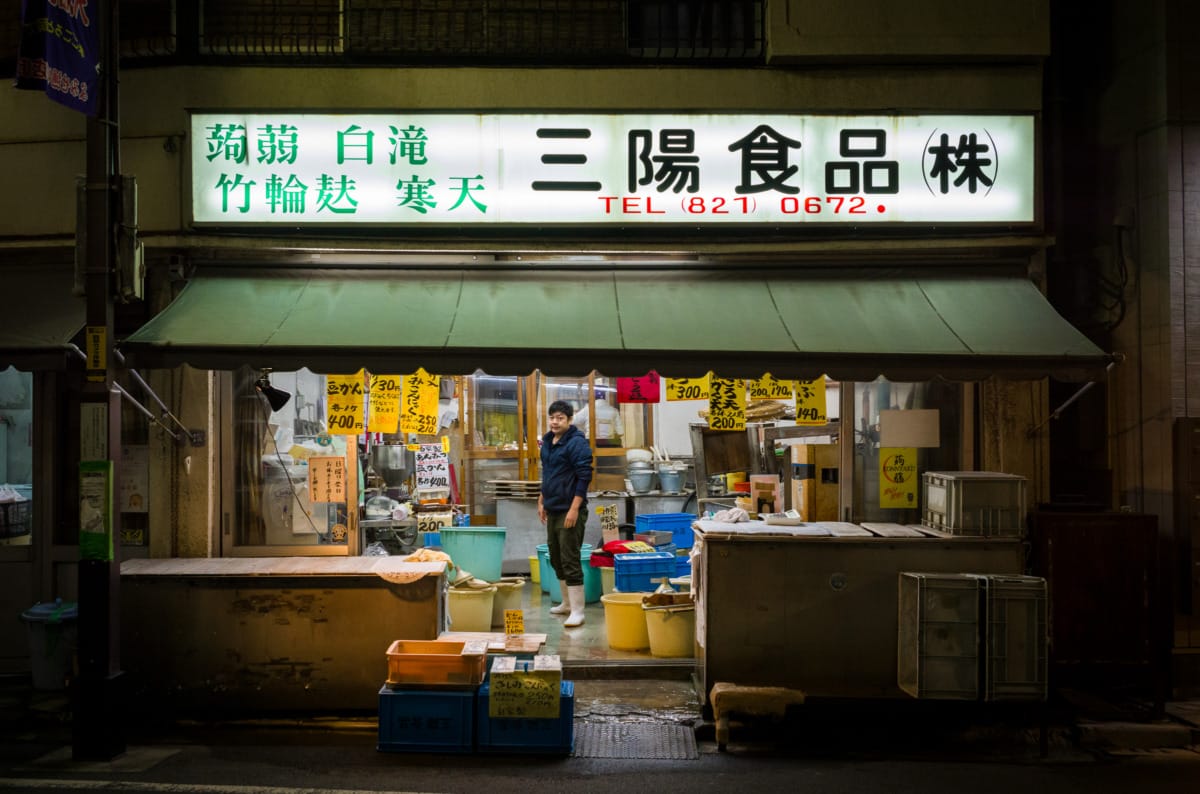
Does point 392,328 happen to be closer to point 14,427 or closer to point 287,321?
point 287,321

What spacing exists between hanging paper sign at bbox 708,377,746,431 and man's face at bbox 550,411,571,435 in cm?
197

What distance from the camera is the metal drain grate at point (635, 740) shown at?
671 centimetres

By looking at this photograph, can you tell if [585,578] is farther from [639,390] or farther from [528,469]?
[528,469]

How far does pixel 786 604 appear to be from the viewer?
24.3ft

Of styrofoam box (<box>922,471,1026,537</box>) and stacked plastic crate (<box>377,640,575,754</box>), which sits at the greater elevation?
styrofoam box (<box>922,471,1026,537</box>)

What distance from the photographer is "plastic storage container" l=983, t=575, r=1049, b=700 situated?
6.75 metres

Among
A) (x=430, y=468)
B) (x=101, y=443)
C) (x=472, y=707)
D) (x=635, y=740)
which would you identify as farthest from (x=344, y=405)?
(x=430, y=468)

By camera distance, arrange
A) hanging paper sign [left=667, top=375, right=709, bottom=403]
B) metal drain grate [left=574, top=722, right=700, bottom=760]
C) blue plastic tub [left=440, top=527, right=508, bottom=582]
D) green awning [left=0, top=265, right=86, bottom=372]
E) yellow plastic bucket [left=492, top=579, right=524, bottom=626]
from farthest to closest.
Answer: blue plastic tub [left=440, top=527, right=508, bottom=582], yellow plastic bucket [left=492, top=579, right=524, bottom=626], hanging paper sign [left=667, top=375, right=709, bottom=403], green awning [left=0, top=265, right=86, bottom=372], metal drain grate [left=574, top=722, right=700, bottom=760]

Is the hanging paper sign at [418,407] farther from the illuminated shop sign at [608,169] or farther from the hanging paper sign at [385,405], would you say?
the illuminated shop sign at [608,169]

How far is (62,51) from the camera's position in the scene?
6.32 metres

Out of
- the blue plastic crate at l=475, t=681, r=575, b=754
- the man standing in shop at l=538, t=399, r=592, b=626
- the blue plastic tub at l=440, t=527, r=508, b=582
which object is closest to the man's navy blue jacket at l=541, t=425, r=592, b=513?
the man standing in shop at l=538, t=399, r=592, b=626

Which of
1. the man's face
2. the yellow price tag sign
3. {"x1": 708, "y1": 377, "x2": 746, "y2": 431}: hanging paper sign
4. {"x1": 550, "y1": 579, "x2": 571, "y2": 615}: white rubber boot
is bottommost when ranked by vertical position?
{"x1": 550, "y1": 579, "x2": 571, "y2": 615}: white rubber boot

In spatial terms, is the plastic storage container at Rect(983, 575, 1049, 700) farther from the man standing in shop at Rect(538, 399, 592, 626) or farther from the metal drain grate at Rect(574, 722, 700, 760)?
the man standing in shop at Rect(538, 399, 592, 626)

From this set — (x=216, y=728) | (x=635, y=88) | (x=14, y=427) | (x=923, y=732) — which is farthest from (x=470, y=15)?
(x=923, y=732)
